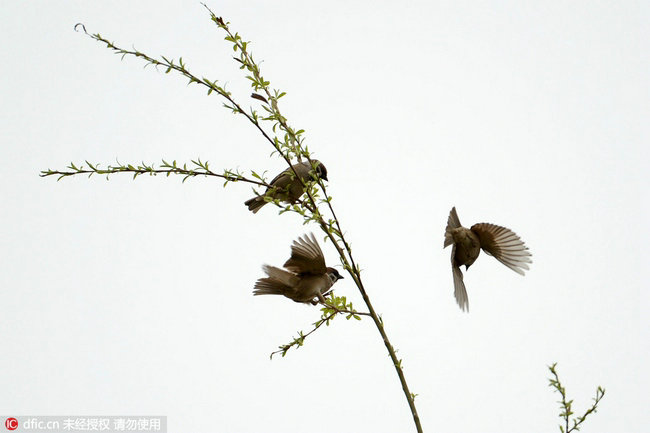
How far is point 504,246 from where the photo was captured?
9.75 ft

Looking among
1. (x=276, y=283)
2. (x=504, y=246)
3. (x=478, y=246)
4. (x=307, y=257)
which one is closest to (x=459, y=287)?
(x=478, y=246)

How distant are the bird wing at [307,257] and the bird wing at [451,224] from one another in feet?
1.97

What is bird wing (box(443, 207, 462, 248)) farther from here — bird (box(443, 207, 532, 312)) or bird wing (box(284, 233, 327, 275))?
bird wing (box(284, 233, 327, 275))

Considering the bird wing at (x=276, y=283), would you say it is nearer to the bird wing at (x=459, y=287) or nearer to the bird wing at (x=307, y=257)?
the bird wing at (x=307, y=257)

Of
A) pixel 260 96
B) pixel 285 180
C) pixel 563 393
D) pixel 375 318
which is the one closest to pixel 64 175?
pixel 260 96

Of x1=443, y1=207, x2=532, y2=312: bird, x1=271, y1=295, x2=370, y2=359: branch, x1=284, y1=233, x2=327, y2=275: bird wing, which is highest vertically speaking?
x1=284, y1=233, x2=327, y2=275: bird wing

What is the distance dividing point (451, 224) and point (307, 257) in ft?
2.16

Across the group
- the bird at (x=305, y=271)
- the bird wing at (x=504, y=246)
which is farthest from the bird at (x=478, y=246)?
the bird at (x=305, y=271)

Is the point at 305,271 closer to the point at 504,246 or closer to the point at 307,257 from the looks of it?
the point at 307,257

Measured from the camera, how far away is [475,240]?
2785mm

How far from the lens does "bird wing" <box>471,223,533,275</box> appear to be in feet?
9.45

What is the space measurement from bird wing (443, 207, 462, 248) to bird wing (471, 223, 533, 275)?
0.08 meters

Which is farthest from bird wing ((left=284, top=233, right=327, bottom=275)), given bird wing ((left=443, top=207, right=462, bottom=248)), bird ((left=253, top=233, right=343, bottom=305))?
bird wing ((left=443, top=207, right=462, bottom=248))

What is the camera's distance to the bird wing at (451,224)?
2787 mm
